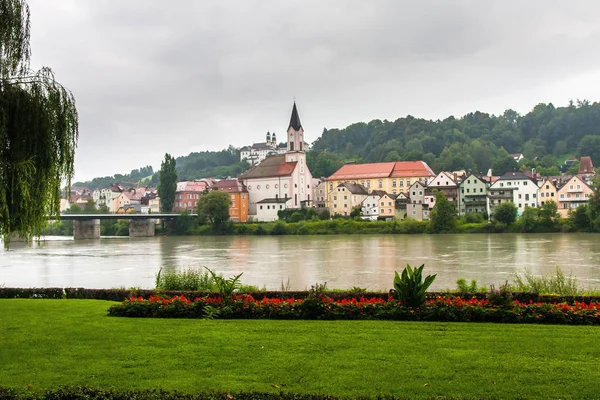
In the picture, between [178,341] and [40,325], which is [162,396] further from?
[40,325]

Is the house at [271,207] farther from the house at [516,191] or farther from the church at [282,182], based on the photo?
the house at [516,191]

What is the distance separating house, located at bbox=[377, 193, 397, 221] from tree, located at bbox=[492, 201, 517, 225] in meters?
21.1

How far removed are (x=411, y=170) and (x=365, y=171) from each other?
32.2 ft

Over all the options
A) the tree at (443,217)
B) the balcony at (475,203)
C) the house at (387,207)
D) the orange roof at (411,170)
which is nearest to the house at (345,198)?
the house at (387,207)

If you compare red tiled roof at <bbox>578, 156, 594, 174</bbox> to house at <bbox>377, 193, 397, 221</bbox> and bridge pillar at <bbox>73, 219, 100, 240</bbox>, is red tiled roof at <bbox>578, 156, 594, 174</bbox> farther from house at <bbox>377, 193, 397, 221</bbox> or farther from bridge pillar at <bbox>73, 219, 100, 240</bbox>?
bridge pillar at <bbox>73, 219, 100, 240</bbox>

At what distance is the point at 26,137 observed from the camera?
39.7 ft

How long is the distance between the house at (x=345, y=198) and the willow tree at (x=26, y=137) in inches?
3327

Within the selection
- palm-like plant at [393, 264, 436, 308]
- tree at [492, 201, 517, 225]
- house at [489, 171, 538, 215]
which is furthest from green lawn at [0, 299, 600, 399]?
house at [489, 171, 538, 215]

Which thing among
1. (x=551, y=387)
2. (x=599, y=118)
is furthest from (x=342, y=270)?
(x=599, y=118)

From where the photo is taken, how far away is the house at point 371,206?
90250 mm

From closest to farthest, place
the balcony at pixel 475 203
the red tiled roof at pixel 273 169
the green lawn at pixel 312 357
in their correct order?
the green lawn at pixel 312 357 → the balcony at pixel 475 203 → the red tiled roof at pixel 273 169

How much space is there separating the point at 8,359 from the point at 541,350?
24.3ft

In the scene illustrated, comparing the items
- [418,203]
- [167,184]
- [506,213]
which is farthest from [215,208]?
[506,213]

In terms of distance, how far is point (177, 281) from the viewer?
17547 millimetres
